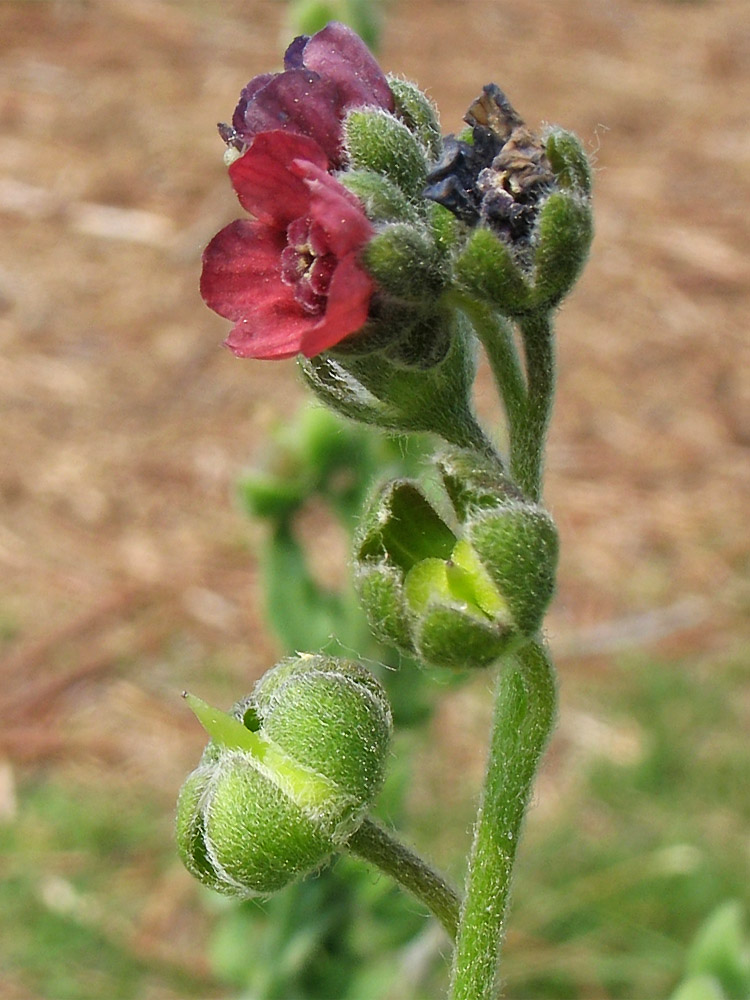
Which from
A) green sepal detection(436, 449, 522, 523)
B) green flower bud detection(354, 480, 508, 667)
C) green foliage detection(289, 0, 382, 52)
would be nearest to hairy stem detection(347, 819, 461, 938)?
green flower bud detection(354, 480, 508, 667)

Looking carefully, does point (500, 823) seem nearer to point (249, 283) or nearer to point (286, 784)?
point (286, 784)

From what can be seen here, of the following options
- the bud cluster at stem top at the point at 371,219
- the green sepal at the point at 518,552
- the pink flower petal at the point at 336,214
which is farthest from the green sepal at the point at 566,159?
the green sepal at the point at 518,552

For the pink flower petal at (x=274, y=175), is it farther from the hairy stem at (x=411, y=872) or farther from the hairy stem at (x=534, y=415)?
the hairy stem at (x=411, y=872)

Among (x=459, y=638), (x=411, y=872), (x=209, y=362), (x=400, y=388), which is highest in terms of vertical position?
(x=209, y=362)

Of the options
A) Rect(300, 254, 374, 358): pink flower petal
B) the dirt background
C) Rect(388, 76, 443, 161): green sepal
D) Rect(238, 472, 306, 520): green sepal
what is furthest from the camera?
the dirt background

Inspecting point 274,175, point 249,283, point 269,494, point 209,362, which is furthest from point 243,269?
point 209,362

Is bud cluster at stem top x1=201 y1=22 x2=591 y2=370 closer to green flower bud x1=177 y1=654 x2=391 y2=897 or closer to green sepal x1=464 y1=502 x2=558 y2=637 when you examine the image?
green sepal x1=464 y1=502 x2=558 y2=637
